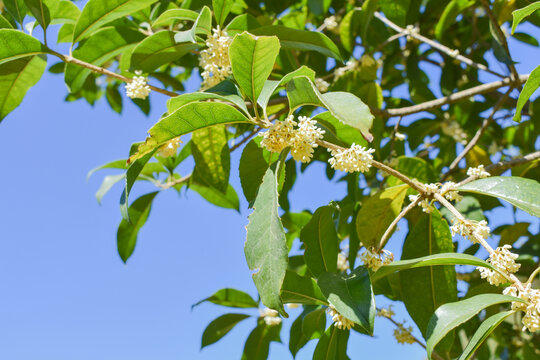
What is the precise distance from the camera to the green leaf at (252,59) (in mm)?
1253

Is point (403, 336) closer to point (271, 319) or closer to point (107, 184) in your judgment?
point (271, 319)

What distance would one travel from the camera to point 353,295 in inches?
43.6

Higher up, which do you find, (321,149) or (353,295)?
Answer: (321,149)

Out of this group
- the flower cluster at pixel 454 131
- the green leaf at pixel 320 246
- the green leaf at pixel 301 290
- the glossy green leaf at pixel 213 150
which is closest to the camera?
the green leaf at pixel 301 290

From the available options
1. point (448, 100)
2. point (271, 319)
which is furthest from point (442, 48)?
point (271, 319)

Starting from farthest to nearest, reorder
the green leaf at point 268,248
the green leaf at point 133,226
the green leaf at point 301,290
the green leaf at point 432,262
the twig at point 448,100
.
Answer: the green leaf at point 133,226
the twig at point 448,100
the green leaf at point 301,290
the green leaf at point 432,262
the green leaf at point 268,248

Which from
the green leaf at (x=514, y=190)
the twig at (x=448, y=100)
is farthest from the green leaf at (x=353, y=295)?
the twig at (x=448, y=100)

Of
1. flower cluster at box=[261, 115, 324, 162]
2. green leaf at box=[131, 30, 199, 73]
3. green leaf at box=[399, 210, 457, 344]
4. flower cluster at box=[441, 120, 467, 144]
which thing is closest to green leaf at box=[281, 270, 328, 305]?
green leaf at box=[399, 210, 457, 344]

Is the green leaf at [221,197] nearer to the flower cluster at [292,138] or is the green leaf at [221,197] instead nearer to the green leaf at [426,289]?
the green leaf at [426,289]

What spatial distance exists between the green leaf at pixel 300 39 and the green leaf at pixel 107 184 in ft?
3.35

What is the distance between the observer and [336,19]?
2939 millimetres

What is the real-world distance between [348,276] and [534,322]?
0.41 meters

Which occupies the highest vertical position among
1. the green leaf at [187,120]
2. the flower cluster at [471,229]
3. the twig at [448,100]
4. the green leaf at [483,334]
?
the twig at [448,100]

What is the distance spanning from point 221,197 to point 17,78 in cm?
113
